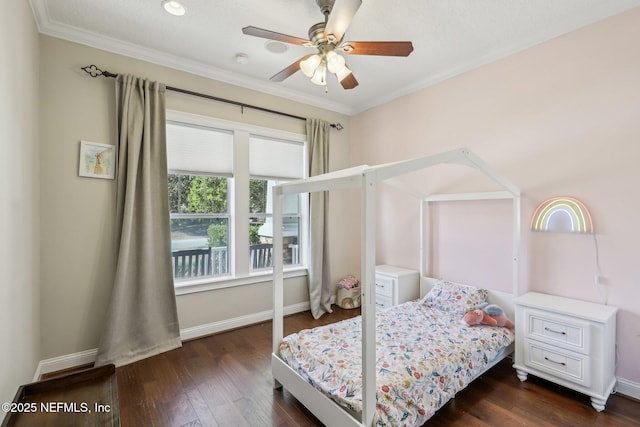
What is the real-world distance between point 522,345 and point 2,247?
3315 millimetres

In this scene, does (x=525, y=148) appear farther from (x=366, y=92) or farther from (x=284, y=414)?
(x=284, y=414)

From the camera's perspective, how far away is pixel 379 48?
195 cm

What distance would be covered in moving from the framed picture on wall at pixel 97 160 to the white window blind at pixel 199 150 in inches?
18.8

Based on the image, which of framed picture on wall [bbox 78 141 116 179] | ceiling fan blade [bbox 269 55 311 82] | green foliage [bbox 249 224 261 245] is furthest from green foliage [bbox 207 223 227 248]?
ceiling fan blade [bbox 269 55 311 82]

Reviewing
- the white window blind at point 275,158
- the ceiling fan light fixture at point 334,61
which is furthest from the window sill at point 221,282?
the ceiling fan light fixture at point 334,61

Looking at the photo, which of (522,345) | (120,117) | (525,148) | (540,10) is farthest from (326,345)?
(540,10)

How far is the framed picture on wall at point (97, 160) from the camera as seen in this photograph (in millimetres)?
2504

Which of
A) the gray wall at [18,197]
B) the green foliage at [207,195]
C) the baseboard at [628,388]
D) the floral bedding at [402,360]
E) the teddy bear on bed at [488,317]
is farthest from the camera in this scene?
the green foliage at [207,195]

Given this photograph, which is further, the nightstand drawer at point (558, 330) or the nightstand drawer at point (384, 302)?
the nightstand drawer at point (384, 302)

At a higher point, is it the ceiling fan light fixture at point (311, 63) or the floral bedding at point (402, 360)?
the ceiling fan light fixture at point (311, 63)

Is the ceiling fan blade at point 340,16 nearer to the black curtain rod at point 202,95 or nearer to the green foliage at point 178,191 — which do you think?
the black curtain rod at point 202,95

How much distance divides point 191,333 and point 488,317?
9.19 ft

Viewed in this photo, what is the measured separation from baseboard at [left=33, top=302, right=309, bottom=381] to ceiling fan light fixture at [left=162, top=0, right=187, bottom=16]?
9.18 ft

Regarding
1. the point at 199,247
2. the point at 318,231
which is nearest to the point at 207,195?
the point at 199,247
